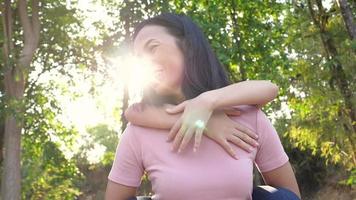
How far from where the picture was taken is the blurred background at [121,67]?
1141 cm

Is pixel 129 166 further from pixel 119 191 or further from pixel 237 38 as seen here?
pixel 237 38

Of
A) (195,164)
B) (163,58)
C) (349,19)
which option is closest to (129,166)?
(195,164)

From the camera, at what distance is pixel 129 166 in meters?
1.47

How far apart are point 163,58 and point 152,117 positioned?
7.2 inches

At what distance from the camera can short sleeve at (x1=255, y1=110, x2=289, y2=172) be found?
4.94ft

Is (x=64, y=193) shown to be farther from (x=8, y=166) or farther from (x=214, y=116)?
(x=214, y=116)

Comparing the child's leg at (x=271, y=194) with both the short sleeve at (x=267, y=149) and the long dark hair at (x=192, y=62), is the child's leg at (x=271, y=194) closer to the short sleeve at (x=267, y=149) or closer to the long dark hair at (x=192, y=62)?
the short sleeve at (x=267, y=149)

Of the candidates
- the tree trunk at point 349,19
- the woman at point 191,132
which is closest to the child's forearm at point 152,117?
the woman at point 191,132

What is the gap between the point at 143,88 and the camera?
61.3 inches

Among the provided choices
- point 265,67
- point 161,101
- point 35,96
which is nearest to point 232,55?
point 265,67

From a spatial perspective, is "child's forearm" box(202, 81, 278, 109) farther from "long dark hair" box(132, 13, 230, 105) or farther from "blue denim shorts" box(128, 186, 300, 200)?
"blue denim shorts" box(128, 186, 300, 200)

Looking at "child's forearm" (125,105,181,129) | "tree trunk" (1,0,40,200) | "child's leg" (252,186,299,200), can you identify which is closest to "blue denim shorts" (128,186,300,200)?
"child's leg" (252,186,299,200)

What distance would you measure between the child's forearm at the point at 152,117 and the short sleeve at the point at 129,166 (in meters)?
0.06

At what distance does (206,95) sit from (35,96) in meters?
13.4
